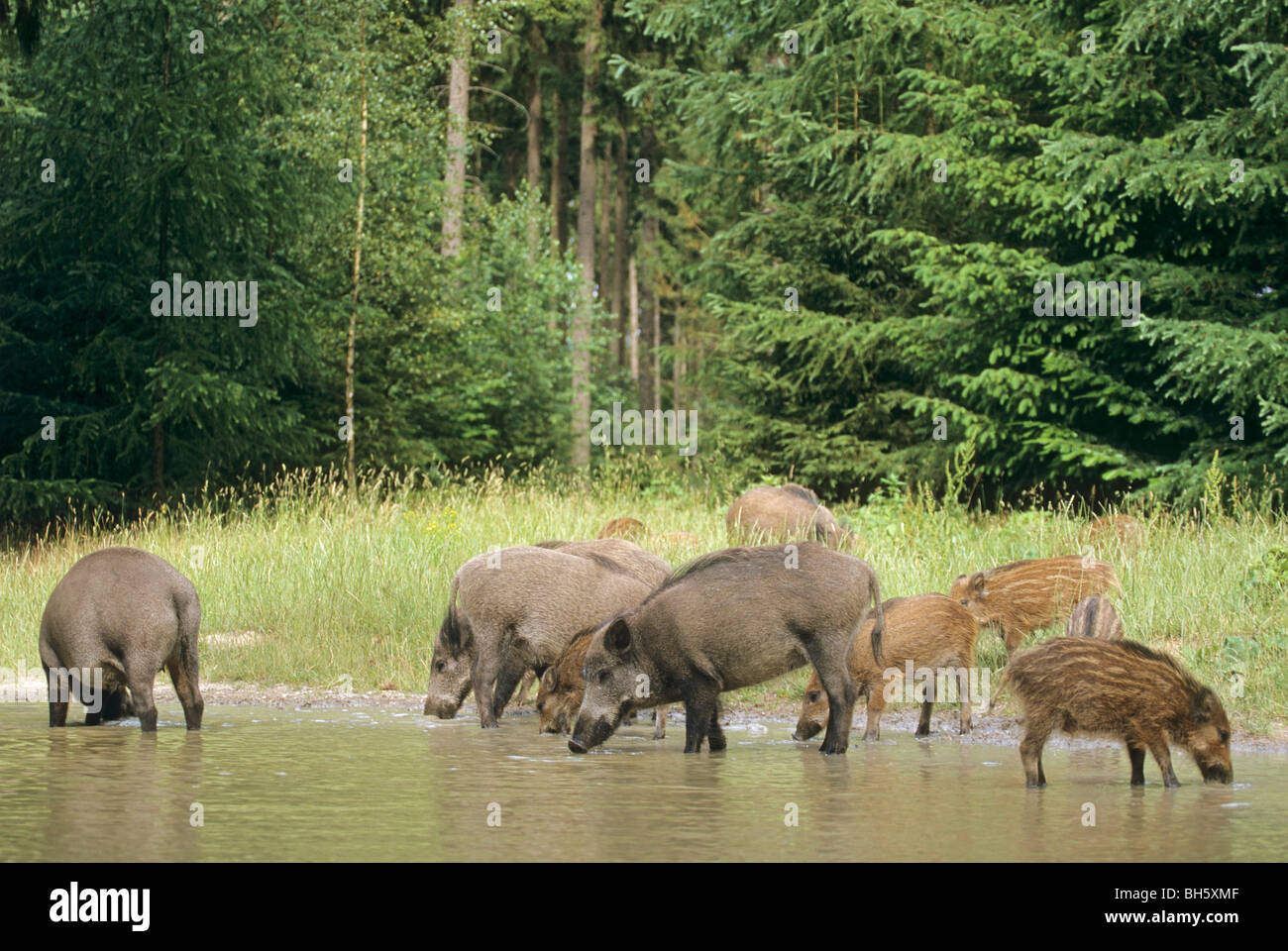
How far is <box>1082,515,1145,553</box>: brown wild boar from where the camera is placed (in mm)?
13656

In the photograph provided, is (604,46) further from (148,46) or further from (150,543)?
(150,543)

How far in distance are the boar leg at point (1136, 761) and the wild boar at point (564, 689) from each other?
3112 millimetres

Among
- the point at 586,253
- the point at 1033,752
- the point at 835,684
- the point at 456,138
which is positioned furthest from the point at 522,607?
the point at 586,253

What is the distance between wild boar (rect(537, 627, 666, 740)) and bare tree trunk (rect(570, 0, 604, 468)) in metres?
24.3

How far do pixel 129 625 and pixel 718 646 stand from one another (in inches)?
142

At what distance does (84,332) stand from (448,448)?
8063 mm

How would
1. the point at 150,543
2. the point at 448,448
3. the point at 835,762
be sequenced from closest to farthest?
the point at 835,762
the point at 150,543
the point at 448,448

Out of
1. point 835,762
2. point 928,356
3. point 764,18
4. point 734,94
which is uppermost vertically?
point 764,18

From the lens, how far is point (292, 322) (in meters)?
23.3

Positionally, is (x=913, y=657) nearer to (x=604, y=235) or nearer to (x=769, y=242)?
(x=769, y=242)

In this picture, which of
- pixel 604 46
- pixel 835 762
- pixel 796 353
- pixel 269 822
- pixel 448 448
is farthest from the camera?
pixel 604 46

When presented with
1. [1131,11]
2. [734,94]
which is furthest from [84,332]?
[1131,11]

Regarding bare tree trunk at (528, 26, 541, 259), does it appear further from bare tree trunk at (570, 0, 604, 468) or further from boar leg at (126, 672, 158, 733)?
boar leg at (126, 672, 158, 733)

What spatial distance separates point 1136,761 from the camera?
770 centimetres
